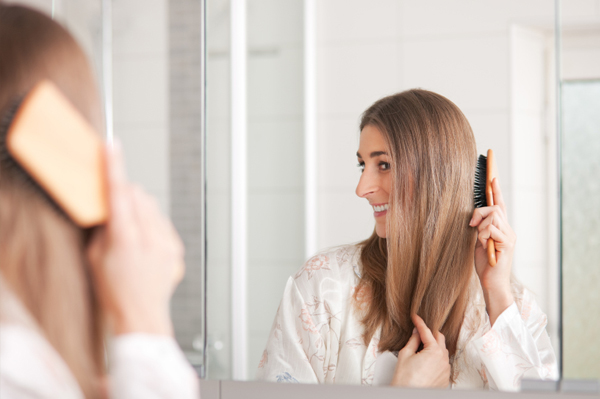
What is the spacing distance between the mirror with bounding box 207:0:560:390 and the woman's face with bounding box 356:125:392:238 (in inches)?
0.5

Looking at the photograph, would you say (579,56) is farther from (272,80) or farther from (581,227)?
(272,80)

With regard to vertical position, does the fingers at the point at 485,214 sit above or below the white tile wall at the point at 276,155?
below

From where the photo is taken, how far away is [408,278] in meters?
0.75

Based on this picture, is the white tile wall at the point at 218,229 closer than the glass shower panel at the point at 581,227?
No

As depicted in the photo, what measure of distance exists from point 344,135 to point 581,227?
0.35m

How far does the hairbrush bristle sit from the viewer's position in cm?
72

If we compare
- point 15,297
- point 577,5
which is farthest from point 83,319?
point 577,5

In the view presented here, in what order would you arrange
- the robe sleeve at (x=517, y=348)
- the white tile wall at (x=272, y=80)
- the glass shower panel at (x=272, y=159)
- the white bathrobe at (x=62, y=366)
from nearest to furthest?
the white bathrobe at (x=62, y=366), the robe sleeve at (x=517, y=348), the glass shower panel at (x=272, y=159), the white tile wall at (x=272, y=80)

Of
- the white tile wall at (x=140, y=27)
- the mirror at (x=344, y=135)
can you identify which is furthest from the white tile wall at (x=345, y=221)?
the white tile wall at (x=140, y=27)

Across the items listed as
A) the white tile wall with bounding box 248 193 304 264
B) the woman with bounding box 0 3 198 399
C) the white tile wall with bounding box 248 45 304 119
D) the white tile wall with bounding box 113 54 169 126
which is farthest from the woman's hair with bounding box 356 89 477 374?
the woman with bounding box 0 3 198 399

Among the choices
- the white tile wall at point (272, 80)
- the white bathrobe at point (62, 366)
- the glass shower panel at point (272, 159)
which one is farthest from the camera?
the white tile wall at point (272, 80)

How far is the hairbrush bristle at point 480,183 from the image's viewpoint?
28.2 inches

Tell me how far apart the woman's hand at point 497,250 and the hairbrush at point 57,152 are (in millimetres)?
531

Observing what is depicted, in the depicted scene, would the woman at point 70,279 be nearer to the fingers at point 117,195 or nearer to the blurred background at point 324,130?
the fingers at point 117,195
